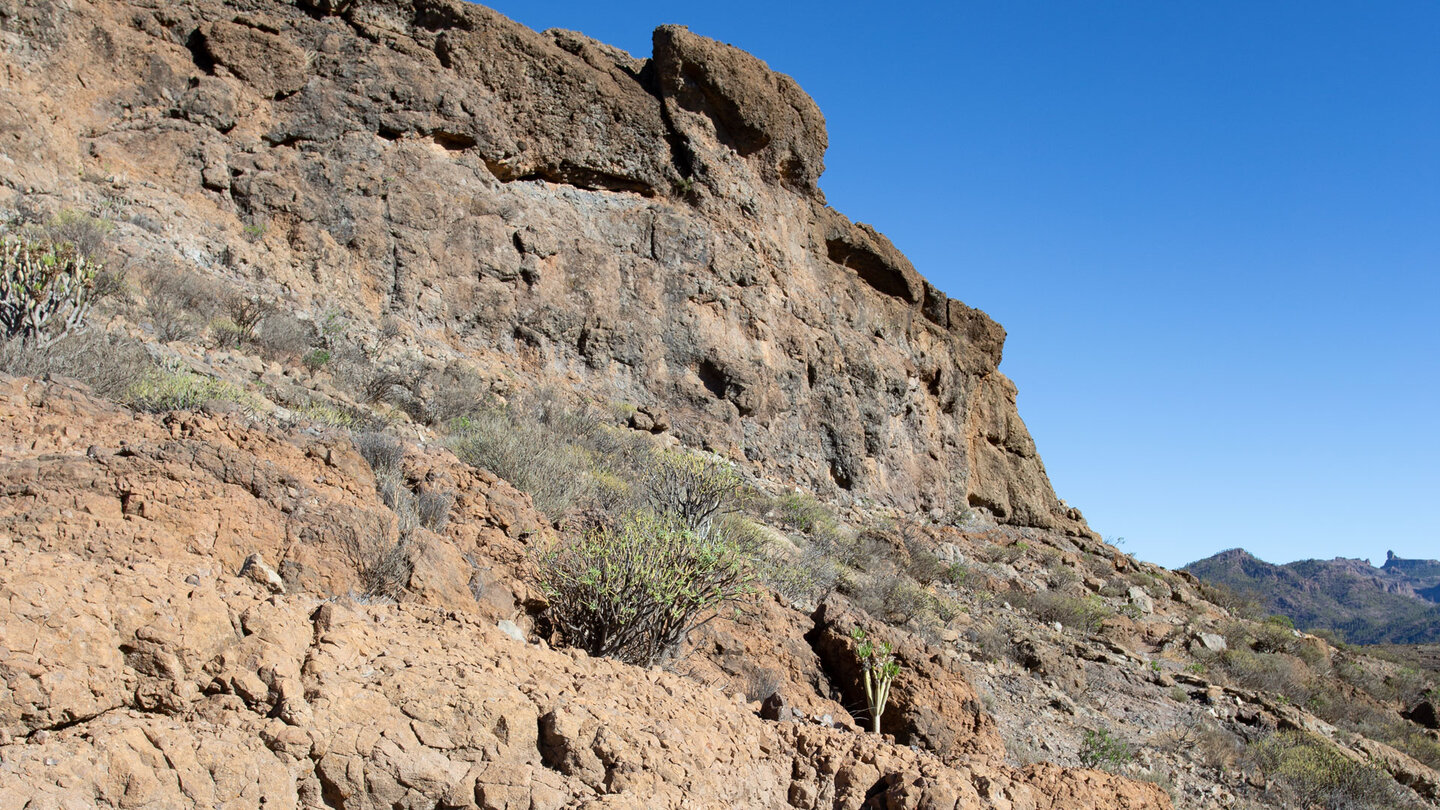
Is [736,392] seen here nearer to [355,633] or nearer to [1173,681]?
[1173,681]

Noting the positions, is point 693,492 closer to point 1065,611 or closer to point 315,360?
point 315,360

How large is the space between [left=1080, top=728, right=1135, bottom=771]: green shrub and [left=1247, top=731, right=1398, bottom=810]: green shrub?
1536mm

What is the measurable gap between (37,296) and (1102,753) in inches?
331

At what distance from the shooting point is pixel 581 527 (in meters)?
5.65

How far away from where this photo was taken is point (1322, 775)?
699cm

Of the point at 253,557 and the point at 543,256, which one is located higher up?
the point at 543,256

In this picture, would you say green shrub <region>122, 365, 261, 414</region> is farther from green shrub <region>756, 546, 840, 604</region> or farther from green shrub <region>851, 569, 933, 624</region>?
green shrub <region>851, 569, 933, 624</region>

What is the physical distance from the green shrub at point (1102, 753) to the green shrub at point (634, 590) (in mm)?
3185

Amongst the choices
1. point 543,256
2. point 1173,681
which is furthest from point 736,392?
point 1173,681

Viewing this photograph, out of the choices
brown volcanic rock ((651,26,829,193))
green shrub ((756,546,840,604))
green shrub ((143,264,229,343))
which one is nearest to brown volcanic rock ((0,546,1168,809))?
green shrub ((756,546,840,604))

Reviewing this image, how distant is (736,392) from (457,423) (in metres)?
7.86

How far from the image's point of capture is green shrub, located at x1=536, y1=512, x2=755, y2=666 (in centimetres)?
426

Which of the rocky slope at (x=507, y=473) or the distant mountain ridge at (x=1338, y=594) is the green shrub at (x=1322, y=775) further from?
the distant mountain ridge at (x=1338, y=594)

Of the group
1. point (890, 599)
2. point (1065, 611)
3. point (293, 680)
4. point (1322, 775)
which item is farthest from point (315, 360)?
point (1322, 775)
